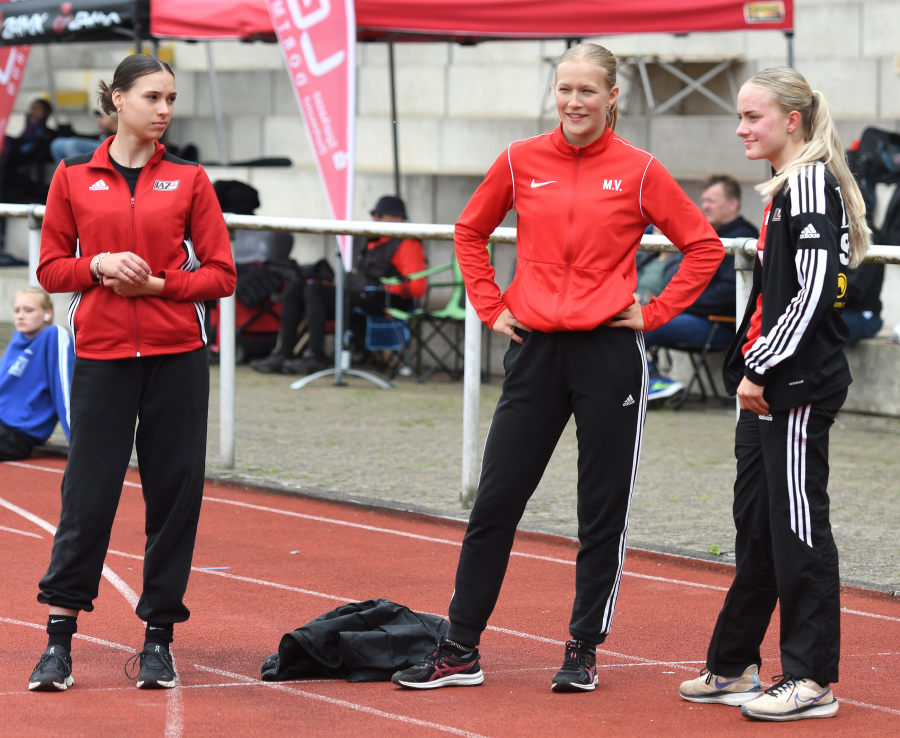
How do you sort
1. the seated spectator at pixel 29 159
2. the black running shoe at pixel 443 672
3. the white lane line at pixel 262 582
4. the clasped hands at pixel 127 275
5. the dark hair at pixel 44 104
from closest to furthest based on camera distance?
the clasped hands at pixel 127 275 → the black running shoe at pixel 443 672 → the white lane line at pixel 262 582 → the seated spectator at pixel 29 159 → the dark hair at pixel 44 104

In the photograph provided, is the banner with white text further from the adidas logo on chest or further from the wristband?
the adidas logo on chest

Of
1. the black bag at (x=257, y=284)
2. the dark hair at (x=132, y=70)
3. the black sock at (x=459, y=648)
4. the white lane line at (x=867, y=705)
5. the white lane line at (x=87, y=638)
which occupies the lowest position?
the white lane line at (x=867, y=705)

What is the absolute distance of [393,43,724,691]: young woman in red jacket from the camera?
169 inches

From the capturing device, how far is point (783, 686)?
416cm

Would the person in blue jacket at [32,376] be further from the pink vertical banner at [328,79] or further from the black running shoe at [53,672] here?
the black running shoe at [53,672]

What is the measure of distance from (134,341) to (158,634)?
908 mm

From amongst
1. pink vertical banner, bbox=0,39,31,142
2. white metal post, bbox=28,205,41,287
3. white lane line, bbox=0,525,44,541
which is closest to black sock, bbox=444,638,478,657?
white lane line, bbox=0,525,44,541

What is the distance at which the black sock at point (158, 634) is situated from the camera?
4.45 metres

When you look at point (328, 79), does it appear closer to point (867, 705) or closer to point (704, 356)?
point (704, 356)

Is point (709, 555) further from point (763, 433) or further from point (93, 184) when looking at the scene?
point (93, 184)

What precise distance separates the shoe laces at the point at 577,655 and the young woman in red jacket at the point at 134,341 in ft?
3.96

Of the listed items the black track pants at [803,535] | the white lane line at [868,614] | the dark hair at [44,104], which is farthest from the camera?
the dark hair at [44,104]

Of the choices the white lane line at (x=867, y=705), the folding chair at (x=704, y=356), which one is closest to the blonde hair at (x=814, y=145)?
the white lane line at (x=867, y=705)

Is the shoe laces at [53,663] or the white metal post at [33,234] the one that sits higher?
the white metal post at [33,234]
